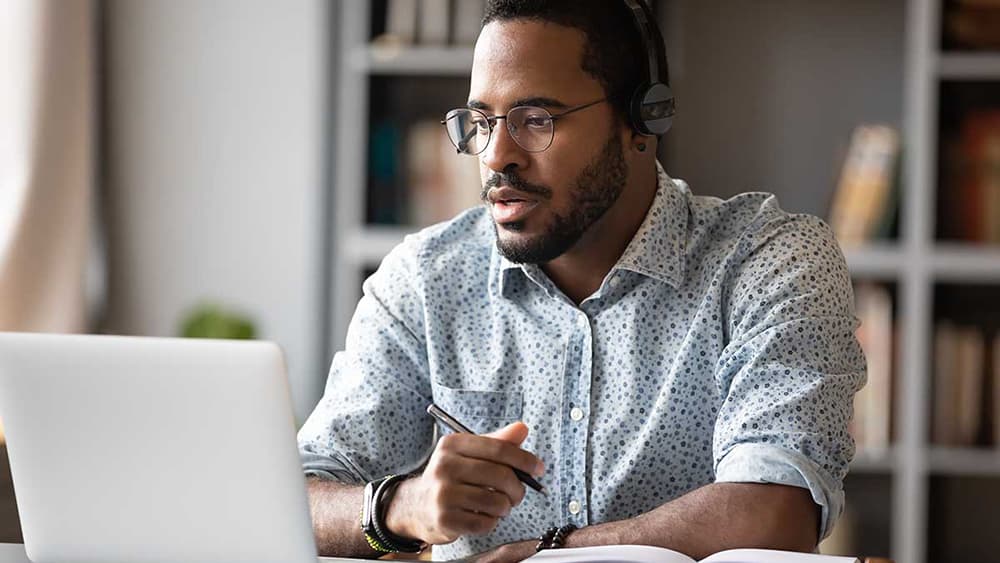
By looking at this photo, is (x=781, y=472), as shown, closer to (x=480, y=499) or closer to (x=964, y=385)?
(x=480, y=499)

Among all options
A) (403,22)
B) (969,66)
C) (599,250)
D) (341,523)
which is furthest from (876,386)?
(341,523)

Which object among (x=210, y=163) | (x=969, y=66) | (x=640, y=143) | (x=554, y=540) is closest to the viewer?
(x=554, y=540)

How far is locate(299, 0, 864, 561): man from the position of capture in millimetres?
1444

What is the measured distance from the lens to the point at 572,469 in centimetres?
158

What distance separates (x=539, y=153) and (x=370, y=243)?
4.47ft

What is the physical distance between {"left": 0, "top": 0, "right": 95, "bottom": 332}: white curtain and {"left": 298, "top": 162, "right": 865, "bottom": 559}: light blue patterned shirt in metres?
1.39

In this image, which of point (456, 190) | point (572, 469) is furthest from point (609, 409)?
point (456, 190)

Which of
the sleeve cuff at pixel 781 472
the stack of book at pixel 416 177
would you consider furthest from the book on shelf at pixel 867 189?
the sleeve cuff at pixel 781 472

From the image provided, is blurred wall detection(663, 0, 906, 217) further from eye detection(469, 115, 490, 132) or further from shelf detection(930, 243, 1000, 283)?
eye detection(469, 115, 490, 132)

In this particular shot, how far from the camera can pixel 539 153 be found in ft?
5.13

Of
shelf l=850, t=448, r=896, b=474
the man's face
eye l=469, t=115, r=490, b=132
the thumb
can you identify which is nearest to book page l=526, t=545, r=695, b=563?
the thumb

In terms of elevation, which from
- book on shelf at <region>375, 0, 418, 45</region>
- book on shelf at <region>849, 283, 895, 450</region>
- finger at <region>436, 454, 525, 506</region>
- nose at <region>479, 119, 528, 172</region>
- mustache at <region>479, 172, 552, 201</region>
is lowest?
book on shelf at <region>849, 283, 895, 450</region>

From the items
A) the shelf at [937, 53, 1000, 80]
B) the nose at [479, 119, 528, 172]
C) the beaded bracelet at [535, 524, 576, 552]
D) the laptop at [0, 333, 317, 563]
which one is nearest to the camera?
the laptop at [0, 333, 317, 563]

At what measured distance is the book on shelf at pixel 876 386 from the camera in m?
2.82
